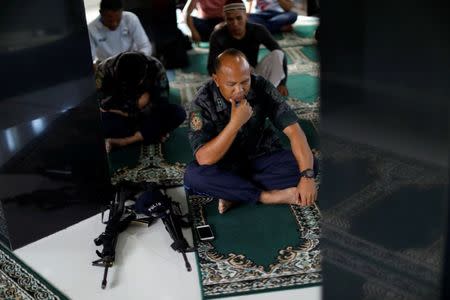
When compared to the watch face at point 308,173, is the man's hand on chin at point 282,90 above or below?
below

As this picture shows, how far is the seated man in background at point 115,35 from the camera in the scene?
16.5 feet

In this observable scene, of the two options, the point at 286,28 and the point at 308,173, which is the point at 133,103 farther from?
the point at 286,28

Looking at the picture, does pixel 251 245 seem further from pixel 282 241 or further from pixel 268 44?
pixel 268 44

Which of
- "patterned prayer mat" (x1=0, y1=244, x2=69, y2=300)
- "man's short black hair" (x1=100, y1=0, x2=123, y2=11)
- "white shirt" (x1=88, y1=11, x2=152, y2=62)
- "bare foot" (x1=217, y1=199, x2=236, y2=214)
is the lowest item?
"patterned prayer mat" (x1=0, y1=244, x2=69, y2=300)

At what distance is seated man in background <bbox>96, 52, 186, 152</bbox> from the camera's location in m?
4.44

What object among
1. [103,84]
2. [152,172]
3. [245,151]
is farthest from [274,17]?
[245,151]

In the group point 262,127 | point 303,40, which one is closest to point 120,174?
point 262,127

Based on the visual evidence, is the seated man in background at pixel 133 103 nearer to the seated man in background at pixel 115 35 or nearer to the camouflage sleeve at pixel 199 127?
the seated man in background at pixel 115 35

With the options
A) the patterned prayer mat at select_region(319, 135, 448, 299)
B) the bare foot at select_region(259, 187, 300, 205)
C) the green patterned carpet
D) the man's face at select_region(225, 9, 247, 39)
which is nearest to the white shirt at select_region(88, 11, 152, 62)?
the man's face at select_region(225, 9, 247, 39)

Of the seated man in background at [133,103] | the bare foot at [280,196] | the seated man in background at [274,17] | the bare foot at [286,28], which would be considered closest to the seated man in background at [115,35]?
the seated man in background at [133,103]

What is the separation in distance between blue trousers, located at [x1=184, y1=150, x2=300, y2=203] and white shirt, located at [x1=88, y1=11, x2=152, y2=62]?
1.87 meters

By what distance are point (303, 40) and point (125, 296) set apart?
4.56 metres

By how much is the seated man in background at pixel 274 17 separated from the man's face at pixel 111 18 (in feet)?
8.30

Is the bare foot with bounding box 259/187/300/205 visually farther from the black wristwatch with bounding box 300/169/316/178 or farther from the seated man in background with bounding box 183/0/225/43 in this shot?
the seated man in background with bounding box 183/0/225/43
